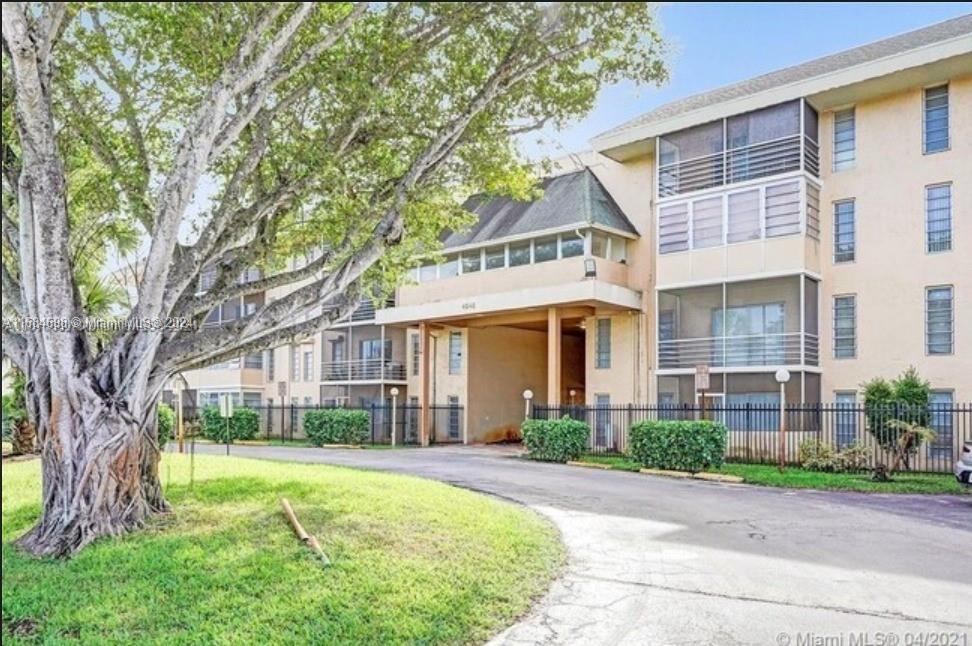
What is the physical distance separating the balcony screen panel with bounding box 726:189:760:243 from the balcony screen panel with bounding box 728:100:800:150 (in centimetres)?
141

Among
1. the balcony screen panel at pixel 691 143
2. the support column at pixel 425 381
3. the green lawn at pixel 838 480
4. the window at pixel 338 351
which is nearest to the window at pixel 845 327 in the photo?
the green lawn at pixel 838 480

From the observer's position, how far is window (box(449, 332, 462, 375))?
90.7ft

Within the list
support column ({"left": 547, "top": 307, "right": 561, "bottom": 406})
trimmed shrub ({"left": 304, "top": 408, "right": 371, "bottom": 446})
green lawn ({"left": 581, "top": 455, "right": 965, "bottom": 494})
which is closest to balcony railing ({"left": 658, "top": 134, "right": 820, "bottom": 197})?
support column ({"left": 547, "top": 307, "right": 561, "bottom": 406})

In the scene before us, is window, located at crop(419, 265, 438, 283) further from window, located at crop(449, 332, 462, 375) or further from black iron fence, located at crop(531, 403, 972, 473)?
black iron fence, located at crop(531, 403, 972, 473)

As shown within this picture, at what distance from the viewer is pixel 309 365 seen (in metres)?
34.2

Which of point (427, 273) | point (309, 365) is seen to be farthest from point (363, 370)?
point (427, 273)

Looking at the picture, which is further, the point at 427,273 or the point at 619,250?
the point at 427,273

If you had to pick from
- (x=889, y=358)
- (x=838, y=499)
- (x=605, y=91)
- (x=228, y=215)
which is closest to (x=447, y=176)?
(x=605, y=91)

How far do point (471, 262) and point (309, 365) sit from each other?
40.7ft

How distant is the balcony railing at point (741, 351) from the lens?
61.2 ft

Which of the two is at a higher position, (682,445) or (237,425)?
(682,445)

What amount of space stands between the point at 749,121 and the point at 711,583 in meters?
15.5

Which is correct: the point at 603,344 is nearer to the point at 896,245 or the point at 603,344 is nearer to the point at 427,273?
the point at 427,273

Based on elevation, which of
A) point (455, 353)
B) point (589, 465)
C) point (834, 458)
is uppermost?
point (455, 353)
